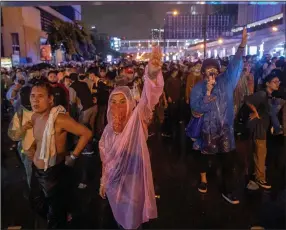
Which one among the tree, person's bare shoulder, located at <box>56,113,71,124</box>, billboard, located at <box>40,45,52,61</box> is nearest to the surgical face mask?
person's bare shoulder, located at <box>56,113,71,124</box>

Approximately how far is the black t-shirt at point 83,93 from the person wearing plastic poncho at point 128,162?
352 cm

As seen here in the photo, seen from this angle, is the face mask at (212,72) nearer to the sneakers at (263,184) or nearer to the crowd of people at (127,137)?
the crowd of people at (127,137)

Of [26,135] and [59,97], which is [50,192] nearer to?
[26,135]

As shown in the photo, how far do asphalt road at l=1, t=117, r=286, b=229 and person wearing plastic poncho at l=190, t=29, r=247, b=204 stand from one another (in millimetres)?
273

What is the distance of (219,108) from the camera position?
3.76 meters

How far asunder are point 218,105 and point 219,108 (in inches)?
1.6

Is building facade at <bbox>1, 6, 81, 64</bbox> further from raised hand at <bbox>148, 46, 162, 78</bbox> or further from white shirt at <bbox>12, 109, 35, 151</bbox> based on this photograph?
raised hand at <bbox>148, 46, 162, 78</bbox>

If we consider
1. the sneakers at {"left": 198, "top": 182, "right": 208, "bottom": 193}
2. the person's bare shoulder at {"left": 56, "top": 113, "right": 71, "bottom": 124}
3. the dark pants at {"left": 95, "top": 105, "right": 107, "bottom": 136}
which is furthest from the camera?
the dark pants at {"left": 95, "top": 105, "right": 107, "bottom": 136}

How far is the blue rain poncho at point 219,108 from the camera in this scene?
3740mm

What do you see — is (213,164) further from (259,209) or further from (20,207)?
(20,207)

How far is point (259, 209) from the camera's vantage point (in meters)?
3.85

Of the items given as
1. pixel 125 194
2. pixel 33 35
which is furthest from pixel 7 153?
pixel 33 35

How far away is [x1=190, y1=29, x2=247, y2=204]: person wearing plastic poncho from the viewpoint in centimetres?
374

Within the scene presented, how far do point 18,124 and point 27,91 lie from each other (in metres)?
0.42
